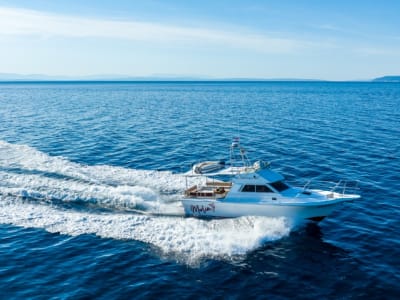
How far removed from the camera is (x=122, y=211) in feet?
86.5

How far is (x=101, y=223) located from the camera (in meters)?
24.6

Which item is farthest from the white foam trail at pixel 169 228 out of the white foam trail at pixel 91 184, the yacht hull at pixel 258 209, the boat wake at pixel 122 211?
the white foam trail at pixel 91 184

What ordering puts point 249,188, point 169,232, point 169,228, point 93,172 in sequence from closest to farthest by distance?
1. point 169,232
2. point 169,228
3. point 249,188
4. point 93,172

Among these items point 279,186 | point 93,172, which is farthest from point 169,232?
point 93,172

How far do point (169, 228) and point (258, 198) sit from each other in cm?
673

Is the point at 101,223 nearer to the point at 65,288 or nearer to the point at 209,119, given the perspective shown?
the point at 65,288

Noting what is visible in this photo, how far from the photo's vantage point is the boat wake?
22.3m

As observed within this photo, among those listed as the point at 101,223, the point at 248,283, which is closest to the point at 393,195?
the point at 248,283

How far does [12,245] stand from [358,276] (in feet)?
65.5

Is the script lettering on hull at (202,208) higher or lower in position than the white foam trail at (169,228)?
higher

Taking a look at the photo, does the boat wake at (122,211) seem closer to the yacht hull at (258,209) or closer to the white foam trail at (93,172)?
the white foam trail at (93,172)

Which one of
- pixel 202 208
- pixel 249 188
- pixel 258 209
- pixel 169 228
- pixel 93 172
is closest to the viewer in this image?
pixel 169 228

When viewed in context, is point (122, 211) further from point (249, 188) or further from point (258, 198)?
point (258, 198)

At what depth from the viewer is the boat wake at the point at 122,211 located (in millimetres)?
22312
